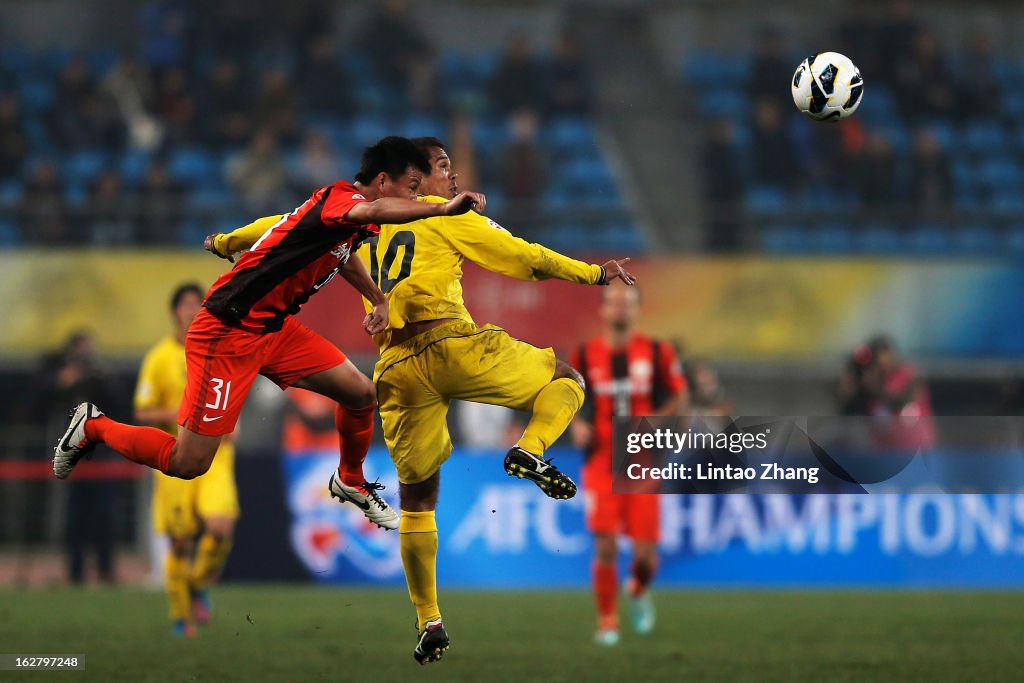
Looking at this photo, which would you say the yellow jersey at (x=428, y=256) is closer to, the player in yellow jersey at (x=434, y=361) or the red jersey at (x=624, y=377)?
the player in yellow jersey at (x=434, y=361)

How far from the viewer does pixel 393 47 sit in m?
21.4

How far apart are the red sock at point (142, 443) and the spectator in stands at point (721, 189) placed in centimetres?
1110

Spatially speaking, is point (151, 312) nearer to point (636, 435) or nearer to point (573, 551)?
point (573, 551)

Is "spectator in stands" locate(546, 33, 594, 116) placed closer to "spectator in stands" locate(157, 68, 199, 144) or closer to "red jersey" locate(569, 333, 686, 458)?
"spectator in stands" locate(157, 68, 199, 144)

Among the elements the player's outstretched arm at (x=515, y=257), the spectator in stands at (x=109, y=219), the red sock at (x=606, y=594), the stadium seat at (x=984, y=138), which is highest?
the stadium seat at (x=984, y=138)

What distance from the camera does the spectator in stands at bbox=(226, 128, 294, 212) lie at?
18.8m

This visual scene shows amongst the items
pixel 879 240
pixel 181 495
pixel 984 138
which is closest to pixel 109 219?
pixel 181 495

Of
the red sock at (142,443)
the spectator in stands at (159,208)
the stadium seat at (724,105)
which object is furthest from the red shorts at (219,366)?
the stadium seat at (724,105)

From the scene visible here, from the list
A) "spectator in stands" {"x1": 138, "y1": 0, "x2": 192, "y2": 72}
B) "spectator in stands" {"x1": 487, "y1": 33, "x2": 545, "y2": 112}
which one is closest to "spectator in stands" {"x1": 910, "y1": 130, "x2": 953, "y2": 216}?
"spectator in stands" {"x1": 487, "y1": 33, "x2": 545, "y2": 112}

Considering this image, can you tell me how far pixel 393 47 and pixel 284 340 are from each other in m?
13.9

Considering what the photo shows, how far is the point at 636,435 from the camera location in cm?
852

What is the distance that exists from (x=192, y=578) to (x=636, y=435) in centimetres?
442

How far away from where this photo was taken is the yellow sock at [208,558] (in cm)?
1138
